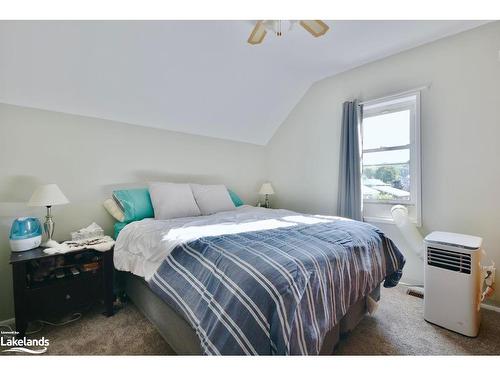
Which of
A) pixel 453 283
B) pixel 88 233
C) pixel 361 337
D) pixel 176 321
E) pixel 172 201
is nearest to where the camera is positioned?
pixel 176 321

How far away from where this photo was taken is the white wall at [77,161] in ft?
5.87

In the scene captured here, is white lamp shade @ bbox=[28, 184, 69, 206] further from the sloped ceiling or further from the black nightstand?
the sloped ceiling

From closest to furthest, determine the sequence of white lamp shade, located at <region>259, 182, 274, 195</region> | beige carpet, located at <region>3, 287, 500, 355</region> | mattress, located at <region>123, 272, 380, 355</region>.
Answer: mattress, located at <region>123, 272, 380, 355</region>, beige carpet, located at <region>3, 287, 500, 355</region>, white lamp shade, located at <region>259, 182, 274, 195</region>

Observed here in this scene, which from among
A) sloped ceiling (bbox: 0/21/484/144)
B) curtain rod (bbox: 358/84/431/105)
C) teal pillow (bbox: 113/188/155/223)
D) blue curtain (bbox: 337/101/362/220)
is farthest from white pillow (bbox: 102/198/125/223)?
curtain rod (bbox: 358/84/431/105)

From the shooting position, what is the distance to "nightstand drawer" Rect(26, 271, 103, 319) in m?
1.55

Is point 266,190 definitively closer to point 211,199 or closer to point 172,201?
point 211,199

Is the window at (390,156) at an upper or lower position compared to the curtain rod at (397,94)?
lower

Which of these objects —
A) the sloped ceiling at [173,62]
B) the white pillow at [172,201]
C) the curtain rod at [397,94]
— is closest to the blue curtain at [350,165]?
the curtain rod at [397,94]

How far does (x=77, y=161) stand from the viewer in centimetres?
211

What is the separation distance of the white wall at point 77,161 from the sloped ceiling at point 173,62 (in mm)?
129

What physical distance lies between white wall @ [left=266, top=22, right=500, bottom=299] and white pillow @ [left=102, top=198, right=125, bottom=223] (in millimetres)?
2475

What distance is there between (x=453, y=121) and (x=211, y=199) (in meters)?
2.53

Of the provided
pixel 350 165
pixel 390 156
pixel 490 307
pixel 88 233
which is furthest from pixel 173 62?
pixel 490 307

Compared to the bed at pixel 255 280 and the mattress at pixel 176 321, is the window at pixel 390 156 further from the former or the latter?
the mattress at pixel 176 321
